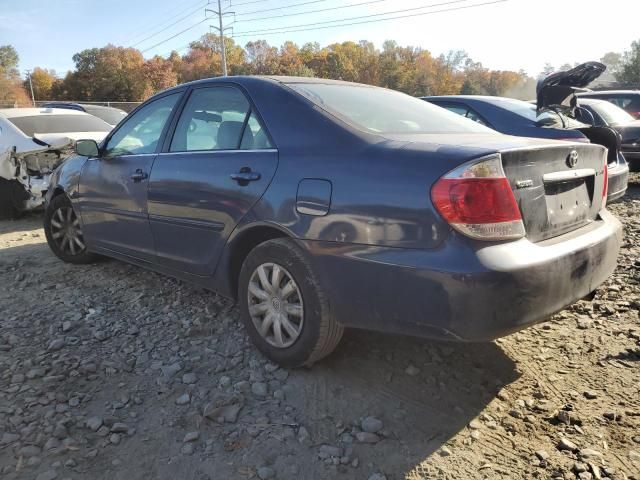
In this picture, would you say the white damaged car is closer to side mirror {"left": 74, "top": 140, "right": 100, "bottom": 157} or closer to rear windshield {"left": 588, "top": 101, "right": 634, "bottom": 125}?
side mirror {"left": 74, "top": 140, "right": 100, "bottom": 157}

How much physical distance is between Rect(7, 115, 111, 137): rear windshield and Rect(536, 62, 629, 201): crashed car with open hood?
19.7ft

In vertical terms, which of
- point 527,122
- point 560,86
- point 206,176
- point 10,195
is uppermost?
point 560,86

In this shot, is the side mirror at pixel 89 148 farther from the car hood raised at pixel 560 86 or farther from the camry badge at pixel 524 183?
the car hood raised at pixel 560 86

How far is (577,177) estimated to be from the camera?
8.52ft

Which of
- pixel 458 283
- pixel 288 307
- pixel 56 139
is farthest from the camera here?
pixel 56 139

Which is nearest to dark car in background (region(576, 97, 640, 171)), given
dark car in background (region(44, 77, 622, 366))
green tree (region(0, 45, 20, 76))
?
dark car in background (region(44, 77, 622, 366))

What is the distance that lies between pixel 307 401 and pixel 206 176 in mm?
1429

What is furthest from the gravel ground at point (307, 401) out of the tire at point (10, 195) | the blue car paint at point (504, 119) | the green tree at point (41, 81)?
the green tree at point (41, 81)

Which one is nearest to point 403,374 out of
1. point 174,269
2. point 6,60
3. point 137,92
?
point 174,269

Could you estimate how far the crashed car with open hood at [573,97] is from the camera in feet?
19.6

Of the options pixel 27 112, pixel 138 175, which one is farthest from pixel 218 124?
pixel 27 112

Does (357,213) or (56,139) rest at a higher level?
(56,139)

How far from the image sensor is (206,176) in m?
3.08

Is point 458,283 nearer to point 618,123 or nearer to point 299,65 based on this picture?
point 618,123
